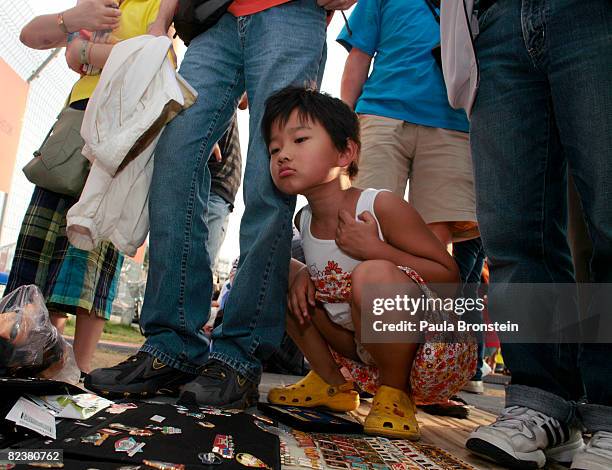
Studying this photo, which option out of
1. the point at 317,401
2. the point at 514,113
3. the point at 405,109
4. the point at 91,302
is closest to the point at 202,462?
the point at 317,401

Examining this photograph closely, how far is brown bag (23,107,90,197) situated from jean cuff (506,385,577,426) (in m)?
1.33

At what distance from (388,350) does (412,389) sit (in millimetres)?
131

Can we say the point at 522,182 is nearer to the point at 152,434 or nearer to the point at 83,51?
the point at 152,434

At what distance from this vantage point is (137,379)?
1.20 m

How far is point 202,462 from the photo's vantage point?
0.68 metres

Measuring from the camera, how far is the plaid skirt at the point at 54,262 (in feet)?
5.40

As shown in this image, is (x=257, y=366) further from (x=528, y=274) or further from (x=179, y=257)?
(x=528, y=274)

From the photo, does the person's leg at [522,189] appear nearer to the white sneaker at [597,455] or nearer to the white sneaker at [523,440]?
the white sneaker at [523,440]

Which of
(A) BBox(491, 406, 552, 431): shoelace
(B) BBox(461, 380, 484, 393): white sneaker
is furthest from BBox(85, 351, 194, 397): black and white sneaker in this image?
(B) BBox(461, 380, 484, 393): white sneaker

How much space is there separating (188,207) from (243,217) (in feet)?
0.46

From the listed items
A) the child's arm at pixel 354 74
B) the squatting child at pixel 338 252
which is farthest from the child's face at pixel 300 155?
the child's arm at pixel 354 74

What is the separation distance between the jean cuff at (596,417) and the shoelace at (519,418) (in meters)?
0.08

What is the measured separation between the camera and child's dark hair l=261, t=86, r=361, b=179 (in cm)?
136

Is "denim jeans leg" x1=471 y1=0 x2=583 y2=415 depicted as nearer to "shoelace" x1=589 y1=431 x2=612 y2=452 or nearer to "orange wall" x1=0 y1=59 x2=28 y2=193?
"shoelace" x1=589 y1=431 x2=612 y2=452
